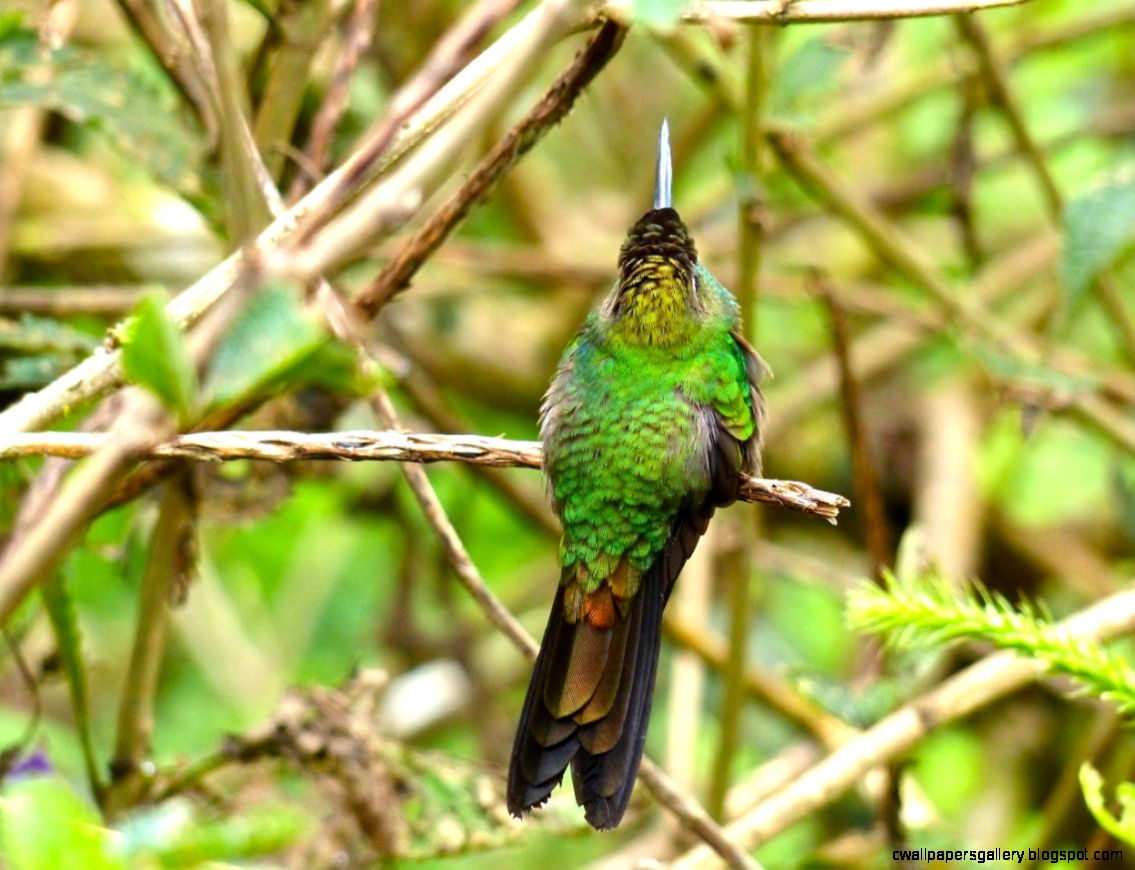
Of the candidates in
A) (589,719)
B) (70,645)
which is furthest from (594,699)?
(70,645)

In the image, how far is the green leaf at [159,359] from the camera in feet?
2.80

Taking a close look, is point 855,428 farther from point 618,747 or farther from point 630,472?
point 618,747

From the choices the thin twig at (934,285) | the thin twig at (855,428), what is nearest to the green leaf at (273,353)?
the thin twig at (855,428)

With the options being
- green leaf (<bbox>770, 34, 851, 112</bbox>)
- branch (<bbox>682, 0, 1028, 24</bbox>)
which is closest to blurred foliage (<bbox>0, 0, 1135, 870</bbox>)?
green leaf (<bbox>770, 34, 851, 112</bbox>)

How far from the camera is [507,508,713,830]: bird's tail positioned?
176 cm

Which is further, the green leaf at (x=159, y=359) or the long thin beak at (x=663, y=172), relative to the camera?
the long thin beak at (x=663, y=172)

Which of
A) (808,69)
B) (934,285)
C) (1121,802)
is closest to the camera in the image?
(1121,802)

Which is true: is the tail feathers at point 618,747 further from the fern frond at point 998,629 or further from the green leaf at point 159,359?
the green leaf at point 159,359

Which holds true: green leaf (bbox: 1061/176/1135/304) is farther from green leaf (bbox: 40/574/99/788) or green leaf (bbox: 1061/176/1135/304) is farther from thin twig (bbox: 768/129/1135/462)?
green leaf (bbox: 40/574/99/788)

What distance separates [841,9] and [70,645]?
1357 mm

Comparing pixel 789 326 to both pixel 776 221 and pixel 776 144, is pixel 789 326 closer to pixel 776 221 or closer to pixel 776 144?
pixel 776 221

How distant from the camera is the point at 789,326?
450 cm

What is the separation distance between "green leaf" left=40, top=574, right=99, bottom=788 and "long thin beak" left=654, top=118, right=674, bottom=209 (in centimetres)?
104

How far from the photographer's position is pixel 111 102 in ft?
7.94
